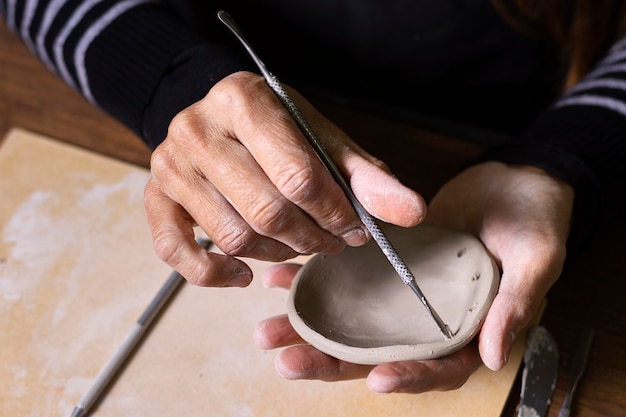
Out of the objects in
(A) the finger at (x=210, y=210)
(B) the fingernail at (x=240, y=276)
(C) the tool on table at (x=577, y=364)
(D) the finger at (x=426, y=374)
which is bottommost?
(C) the tool on table at (x=577, y=364)

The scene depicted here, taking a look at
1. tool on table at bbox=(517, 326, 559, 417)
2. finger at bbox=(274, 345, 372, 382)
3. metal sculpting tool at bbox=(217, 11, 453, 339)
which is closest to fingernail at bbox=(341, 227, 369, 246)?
metal sculpting tool at bbox=(217, 11, 453, 339)

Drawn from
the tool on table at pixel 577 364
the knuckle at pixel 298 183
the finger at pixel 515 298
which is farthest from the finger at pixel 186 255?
the tool on table at pixel 577 364

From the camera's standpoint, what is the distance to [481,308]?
2.34ft

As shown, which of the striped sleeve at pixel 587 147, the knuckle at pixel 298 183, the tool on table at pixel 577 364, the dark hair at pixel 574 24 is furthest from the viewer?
the dark hair at pixel 574 24

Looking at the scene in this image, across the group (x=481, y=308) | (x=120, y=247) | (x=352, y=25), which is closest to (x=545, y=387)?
(x=481, y=308)

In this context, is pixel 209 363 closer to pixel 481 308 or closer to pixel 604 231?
pixel 481 308

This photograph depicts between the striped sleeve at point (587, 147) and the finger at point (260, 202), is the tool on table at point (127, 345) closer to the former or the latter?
the finger at point (260, 202)

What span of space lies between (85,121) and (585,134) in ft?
2.53

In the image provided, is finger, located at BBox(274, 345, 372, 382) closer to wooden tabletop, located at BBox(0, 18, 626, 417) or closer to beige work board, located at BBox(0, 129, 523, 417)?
beige work board, located at BBox(0, 129, 523, 417)

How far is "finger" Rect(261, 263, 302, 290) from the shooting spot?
0.82m

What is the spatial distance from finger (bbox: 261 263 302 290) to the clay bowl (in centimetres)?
5

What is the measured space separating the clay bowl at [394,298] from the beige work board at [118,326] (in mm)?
80

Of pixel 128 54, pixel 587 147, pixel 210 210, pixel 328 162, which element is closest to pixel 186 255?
pixel 210 210

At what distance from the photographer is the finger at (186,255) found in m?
0.67
